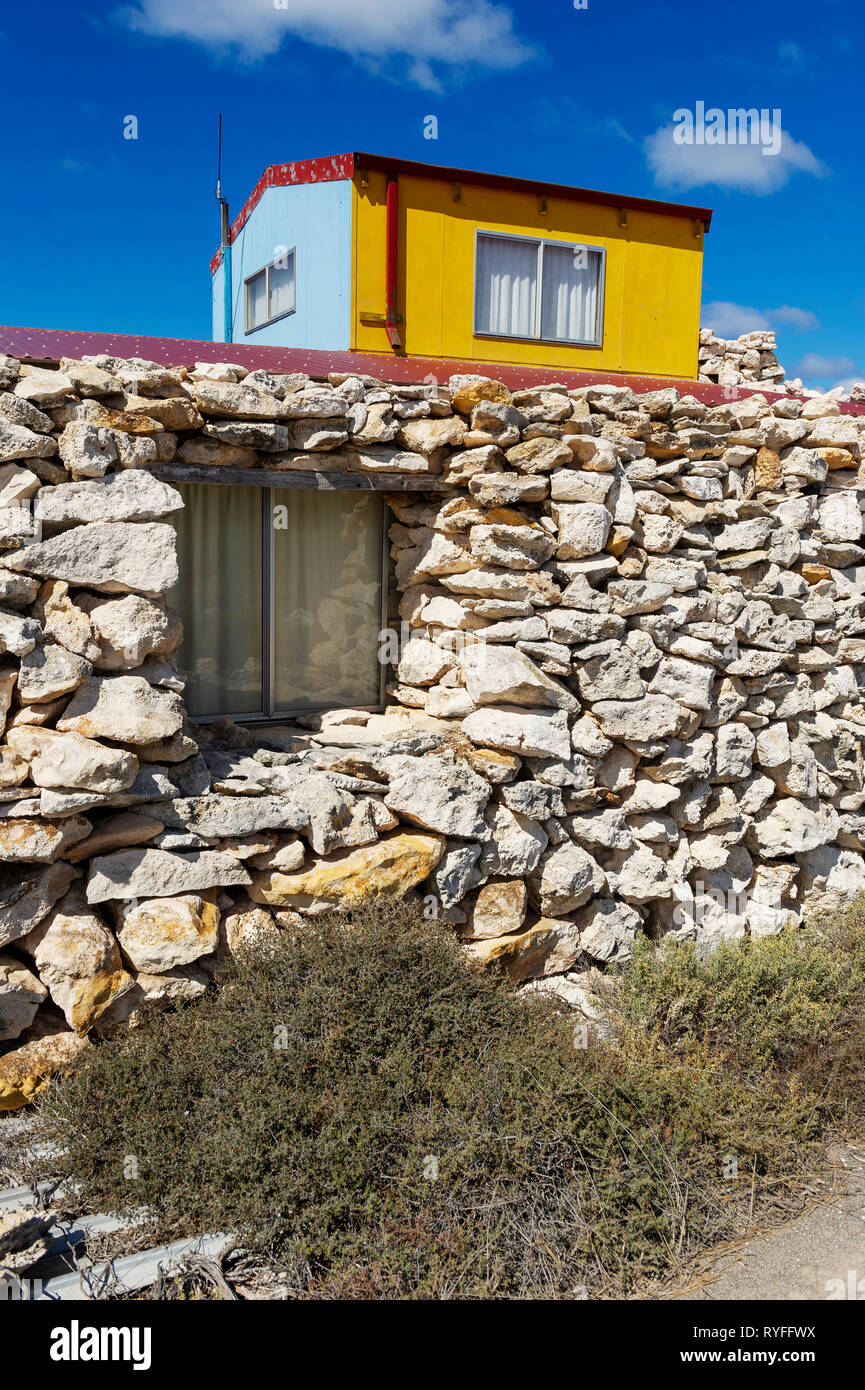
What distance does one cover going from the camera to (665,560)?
6.79m

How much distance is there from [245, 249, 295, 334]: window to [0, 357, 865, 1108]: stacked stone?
402 centimetres

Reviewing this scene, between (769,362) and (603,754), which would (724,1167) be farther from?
(769,362)

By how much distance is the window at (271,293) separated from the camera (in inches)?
373

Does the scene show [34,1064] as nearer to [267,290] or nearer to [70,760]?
[70,760]

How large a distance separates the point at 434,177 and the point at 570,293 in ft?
5.69

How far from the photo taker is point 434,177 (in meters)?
8.54

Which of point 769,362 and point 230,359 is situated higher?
point 769,362

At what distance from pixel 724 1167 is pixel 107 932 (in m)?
3.15

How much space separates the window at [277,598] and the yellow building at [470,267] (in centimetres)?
268

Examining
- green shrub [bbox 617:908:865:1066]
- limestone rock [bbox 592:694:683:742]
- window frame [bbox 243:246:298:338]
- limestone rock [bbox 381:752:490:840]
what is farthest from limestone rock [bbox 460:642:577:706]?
window frame [bbox 243:246:298:338]

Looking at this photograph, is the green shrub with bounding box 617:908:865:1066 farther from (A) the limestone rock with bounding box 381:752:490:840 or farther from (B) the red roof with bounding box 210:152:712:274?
(B) the red roof with bounding box 210:152:712:274

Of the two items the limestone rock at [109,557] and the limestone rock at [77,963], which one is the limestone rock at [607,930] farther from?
the limestone rock at [109,557]

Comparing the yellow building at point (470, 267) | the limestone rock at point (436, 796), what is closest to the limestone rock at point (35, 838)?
the limestone rock at point (436, 796)
